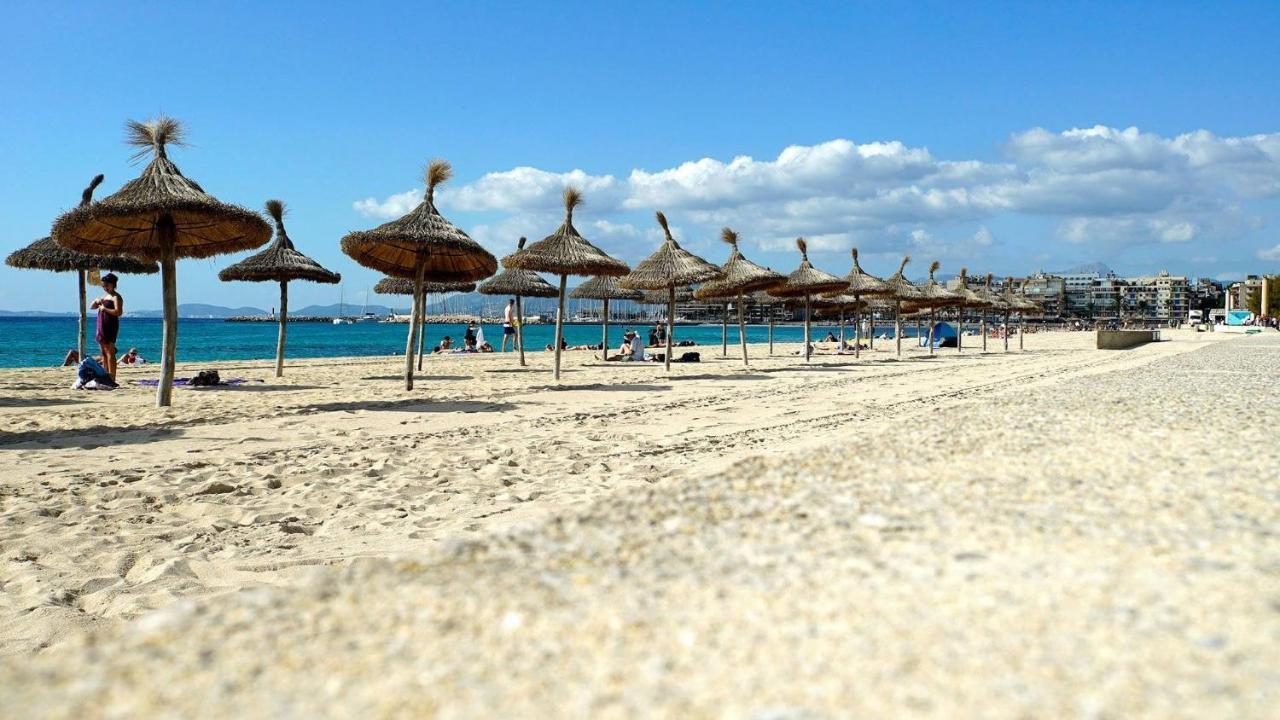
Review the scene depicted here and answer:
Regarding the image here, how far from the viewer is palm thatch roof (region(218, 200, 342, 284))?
12.8 meters

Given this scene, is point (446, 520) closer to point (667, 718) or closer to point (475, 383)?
point (667, 718)

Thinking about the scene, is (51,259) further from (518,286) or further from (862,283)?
(862,283)

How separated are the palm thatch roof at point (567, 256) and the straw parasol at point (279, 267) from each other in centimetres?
350

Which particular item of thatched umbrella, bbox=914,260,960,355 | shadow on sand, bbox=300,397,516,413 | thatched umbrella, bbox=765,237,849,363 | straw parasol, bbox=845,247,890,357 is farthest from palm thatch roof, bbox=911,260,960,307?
shadow on sand, bbox=300,397,516,413

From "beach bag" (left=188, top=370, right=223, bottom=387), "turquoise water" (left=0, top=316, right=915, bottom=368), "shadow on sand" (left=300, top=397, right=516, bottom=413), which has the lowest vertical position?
"shadow on sand" (left=300, top=397, right=516, bottom=413)

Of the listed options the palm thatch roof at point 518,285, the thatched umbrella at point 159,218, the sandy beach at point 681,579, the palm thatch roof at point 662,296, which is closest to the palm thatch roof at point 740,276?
the palm thatch roof at point 662,296

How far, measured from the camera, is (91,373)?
32.0ft

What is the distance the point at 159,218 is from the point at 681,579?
26.2 ft

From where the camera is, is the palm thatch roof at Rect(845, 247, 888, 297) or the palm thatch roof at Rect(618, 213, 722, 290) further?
the palm thatch roof at Rect(845, 247, 888, 297)

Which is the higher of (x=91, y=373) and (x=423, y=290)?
(x=423, y=290)

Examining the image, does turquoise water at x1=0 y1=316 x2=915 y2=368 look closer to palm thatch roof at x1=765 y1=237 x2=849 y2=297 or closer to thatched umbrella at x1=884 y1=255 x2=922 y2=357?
thatched umbrella at x1=884 y1=255 x2=922 y2=357

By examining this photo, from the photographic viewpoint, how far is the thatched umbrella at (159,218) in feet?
24.1

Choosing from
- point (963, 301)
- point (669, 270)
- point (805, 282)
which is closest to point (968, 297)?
point (963, 301)

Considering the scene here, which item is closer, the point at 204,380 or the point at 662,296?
the point at 204,380
